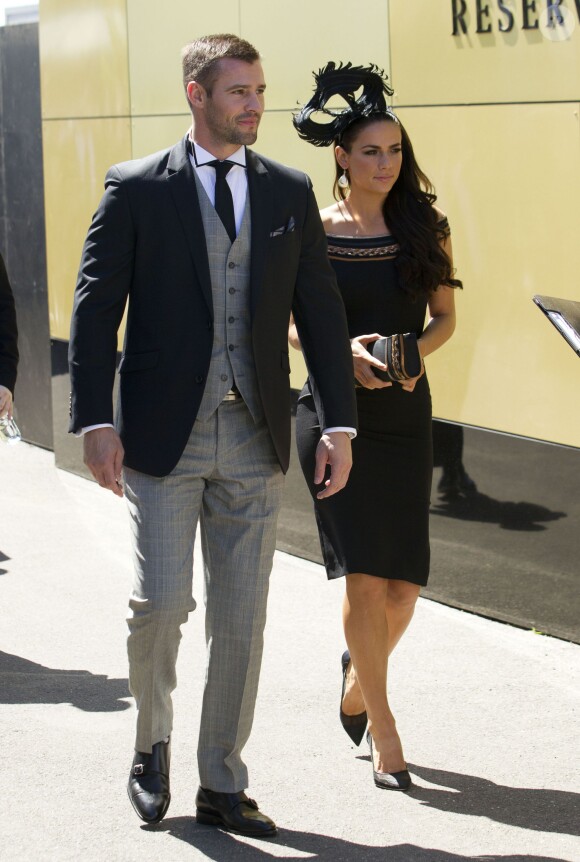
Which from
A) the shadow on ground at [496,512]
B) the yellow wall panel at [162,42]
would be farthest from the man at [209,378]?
the yellow wall panel at [162,42]

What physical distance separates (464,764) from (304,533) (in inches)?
115

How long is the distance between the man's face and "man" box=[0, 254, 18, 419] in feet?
4.69

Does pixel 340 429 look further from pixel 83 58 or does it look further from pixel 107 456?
pixel 83 58

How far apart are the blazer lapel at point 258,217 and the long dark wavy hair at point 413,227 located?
735mm

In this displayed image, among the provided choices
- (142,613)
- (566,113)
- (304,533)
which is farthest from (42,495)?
(142,613)

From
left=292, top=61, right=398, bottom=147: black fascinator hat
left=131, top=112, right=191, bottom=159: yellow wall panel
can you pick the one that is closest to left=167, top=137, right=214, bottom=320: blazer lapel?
left=292, top=61, right=398, bottom=147: black fascinator hat

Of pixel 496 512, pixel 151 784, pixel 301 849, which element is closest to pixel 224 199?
pixel 151 784

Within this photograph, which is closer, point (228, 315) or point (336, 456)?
point (228, 315)

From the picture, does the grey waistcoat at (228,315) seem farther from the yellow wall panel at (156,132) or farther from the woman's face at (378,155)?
the yellow wall panel at (156,132)

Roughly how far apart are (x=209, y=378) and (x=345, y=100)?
143cm

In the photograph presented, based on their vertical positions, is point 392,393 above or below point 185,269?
below

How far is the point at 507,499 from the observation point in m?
5.82

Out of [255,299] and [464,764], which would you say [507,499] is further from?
[255,299]

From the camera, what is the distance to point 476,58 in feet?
18.7
